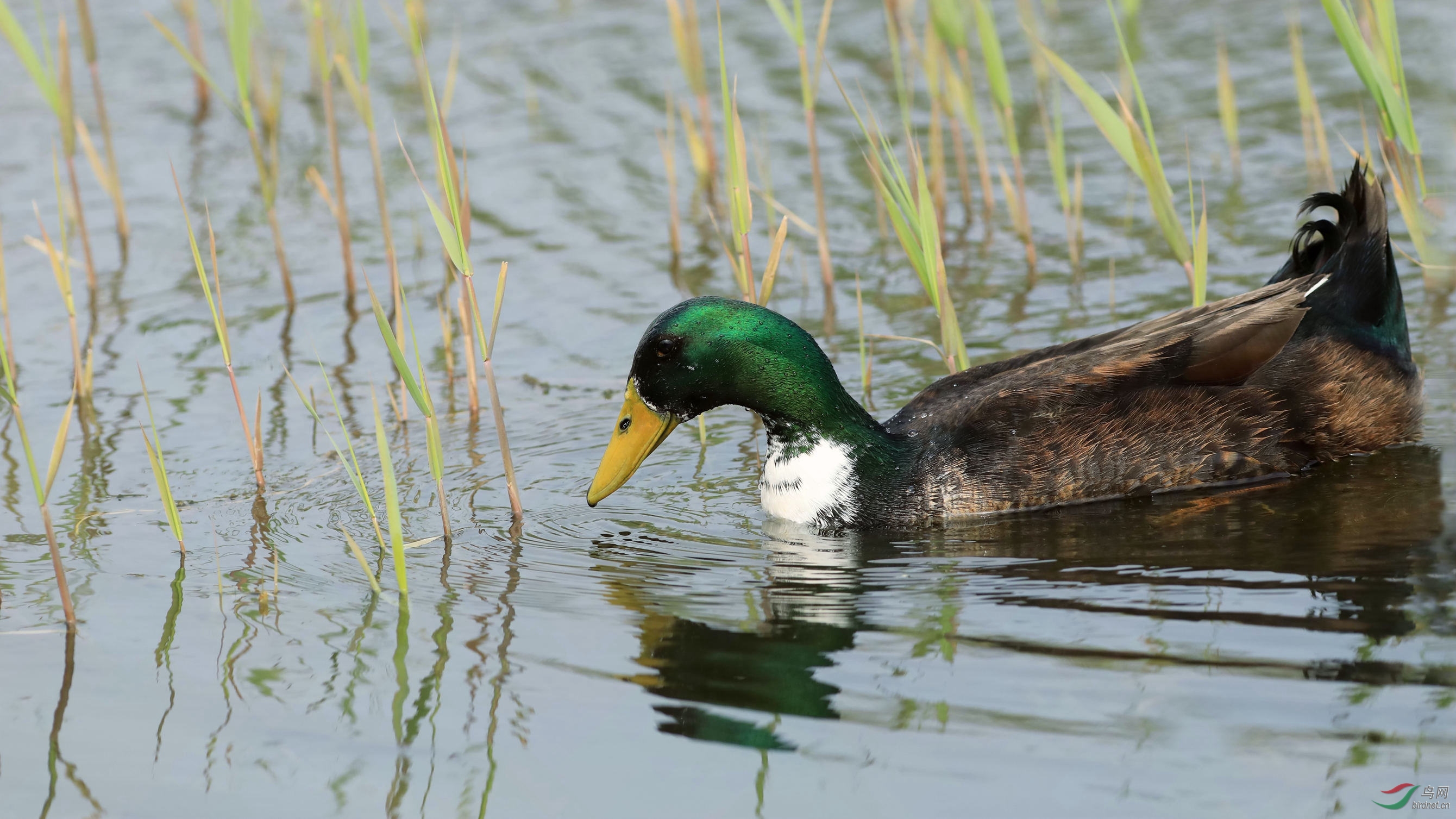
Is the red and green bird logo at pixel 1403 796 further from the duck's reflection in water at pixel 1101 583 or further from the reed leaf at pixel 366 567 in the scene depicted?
the reed leaf at pixel 366 567

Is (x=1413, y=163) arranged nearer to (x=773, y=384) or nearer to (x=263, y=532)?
(x=773, y=384)

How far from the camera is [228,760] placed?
3.73 m

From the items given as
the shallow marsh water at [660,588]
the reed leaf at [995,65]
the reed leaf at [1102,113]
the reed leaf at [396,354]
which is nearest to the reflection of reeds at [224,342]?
the shallow marsh water at [660,588]

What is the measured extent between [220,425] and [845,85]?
587 centimetres

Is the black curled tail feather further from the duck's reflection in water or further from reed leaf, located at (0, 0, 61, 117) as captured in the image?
reed leaf, located at (0, 0, 61, 117)

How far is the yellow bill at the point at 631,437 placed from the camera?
5.46 m

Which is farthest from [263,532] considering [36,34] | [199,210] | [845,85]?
[36,34]

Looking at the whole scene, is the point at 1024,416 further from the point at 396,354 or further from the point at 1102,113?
the point at 396,354

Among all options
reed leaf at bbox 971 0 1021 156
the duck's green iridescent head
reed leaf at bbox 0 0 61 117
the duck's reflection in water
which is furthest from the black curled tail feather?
reed leaf at bbox 0 0 61 117

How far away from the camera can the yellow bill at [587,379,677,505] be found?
215 inches

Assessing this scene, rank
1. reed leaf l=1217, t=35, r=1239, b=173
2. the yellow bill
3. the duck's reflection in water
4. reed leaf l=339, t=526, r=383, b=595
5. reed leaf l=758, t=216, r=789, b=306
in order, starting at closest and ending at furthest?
the duck's reflection in water, reed leaf l=339, t=526, r=383, b=595, the yellow bill, reed leaf l=758, t=216, r=789, b=306, reed leaf l=1217, t=35, r=1239, b=173

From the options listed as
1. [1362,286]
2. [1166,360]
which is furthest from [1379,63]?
[1166,360]

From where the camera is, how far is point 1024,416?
5.53 metres

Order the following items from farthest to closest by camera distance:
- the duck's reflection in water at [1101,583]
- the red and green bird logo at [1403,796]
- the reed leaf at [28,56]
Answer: the reed leaf at [28,56]
the duck's reflection in water at [1101,583]
the red and green bird logo at [1403,796]
